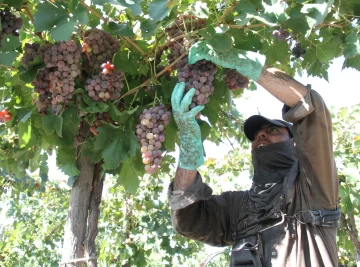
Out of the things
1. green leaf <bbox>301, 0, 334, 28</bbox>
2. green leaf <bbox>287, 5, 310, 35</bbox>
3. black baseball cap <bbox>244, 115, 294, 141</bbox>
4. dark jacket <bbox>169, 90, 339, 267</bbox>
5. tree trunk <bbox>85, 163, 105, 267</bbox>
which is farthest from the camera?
black baseball cap <bbox>244, 115, 294, 141</bbox>

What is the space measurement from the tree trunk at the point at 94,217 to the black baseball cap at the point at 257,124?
101 cm

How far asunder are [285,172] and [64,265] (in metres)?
1.38

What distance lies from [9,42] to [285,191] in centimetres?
157

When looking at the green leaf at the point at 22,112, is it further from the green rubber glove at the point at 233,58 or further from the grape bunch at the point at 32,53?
the green rubber glove at the point at 233,58

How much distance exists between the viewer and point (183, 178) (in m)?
2.57

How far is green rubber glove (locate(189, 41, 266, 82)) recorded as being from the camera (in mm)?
2014

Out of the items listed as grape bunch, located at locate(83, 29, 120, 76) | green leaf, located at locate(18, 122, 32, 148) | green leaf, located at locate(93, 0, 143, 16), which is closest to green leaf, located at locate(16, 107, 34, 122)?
green leaf, located at locate(18, 122, 32, 148)

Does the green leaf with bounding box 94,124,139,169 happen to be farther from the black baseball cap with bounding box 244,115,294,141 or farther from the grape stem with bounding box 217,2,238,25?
the black baseball cap with bounding box 244,115,294,141

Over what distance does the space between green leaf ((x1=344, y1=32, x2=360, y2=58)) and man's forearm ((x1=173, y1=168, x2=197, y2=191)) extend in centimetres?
99

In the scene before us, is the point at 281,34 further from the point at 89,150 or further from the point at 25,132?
the point at 25,132

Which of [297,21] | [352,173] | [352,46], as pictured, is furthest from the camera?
[352,173]

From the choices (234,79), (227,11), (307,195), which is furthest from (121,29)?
(307,195)

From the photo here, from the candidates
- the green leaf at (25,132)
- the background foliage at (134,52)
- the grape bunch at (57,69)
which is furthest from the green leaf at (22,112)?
the grape bunch at (57,69)

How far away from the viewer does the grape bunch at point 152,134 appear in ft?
6.52
